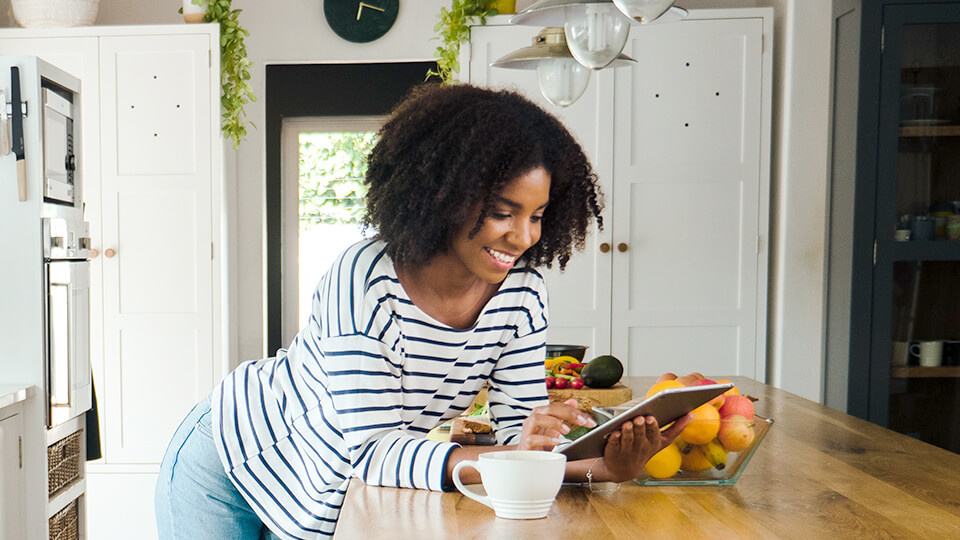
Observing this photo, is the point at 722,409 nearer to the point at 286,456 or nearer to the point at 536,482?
the point at 536,482

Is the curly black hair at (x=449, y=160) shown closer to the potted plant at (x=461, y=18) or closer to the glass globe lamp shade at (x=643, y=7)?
the glass globe lamp shade at (x=643, y=7)

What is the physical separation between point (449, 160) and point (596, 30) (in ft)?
1.99

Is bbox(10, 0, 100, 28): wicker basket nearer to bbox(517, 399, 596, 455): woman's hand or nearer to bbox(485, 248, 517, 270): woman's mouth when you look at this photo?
bbox(485, 248, 517, 270): woman's mouth

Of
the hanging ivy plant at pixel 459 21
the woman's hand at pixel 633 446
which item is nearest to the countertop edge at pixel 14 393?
the woman's hand at pixel 633 446

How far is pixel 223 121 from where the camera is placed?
3.74 meters

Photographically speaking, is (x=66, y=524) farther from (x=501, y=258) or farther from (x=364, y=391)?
(x=501, y=258)

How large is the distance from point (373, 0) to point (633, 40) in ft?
4.31

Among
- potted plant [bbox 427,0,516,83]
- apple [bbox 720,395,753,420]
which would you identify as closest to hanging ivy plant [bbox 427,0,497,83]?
potted plant [bbox 427,0,516,83]

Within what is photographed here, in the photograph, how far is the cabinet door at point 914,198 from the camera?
3055 millimetres

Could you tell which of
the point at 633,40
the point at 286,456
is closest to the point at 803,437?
the point at 286,456

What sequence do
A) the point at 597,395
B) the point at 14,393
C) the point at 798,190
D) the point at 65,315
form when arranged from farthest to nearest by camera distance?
the point at 798,190 < the point at 65,315 < the point at 14,393 < the point at 597,395

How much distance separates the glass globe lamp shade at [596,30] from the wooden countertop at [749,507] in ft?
2.58

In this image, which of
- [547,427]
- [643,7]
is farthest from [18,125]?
[547,427]

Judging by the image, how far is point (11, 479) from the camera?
2199 mm
